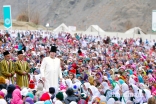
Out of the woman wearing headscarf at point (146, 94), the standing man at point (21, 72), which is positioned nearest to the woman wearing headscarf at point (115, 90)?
the woman wearing headscarf at point (146, 94)

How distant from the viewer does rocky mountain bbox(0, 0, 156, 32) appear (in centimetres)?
8544

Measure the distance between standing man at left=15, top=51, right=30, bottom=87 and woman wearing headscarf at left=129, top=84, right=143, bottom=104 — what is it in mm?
2695

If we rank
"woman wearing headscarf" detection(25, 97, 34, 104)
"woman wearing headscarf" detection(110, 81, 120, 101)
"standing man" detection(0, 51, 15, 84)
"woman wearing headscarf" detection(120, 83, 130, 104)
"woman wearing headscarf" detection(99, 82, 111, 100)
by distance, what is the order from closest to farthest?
"woman wearing headscarf" detection(25, 97, 34, 104) < "standing man" detection(0, 51, 15, 84) < "woman wearing headscarf" detection(120, 83, 130, 104) < "woman wearing headscarf" detection(110, 81, 120, 101) < "woman wearing headscarf" detection(99, 82, 111, 100)

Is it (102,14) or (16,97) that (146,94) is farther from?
(102,14)

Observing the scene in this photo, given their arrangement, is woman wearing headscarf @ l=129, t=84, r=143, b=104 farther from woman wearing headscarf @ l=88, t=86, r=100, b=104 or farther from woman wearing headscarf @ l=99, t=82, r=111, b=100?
woman wearing headscarf @ l=88, t=86, r=100, b=104

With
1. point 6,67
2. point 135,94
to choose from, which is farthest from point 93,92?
point 6,67

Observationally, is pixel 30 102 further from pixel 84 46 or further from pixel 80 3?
pixel 80 3

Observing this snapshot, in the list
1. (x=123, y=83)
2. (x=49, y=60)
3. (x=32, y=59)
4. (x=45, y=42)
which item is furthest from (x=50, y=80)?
(x=45, y=42)

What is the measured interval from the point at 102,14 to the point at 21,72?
77271mm

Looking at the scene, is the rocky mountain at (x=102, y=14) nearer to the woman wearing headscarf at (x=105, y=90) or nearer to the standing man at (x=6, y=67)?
the woman wearing headscarf at (x=105, y=90)

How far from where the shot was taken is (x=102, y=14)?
8925cm

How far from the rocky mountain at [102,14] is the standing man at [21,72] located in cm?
6822

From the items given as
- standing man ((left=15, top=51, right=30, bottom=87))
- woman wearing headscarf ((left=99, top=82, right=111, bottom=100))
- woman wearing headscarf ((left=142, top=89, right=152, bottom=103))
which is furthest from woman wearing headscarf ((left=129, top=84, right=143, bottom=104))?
standing man ((left=15, top=51, right=30, bottom=87))

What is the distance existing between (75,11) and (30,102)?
87.5 metres
